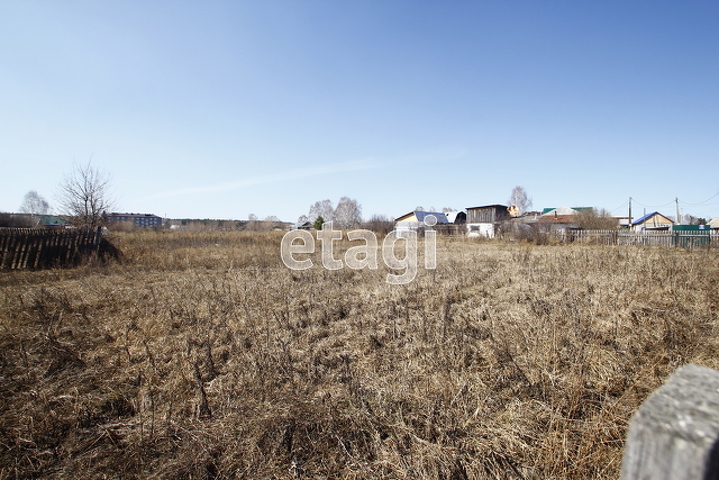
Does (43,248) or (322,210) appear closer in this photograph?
(43,248)

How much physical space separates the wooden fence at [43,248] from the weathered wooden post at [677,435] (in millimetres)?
14575

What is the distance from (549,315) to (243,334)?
4502 millimetres

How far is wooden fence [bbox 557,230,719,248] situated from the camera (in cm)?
1788

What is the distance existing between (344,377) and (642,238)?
80.8ft

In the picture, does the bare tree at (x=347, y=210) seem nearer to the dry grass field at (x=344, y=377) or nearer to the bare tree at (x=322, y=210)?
the bare tree at (x=322, y=210)

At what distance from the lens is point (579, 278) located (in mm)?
7371

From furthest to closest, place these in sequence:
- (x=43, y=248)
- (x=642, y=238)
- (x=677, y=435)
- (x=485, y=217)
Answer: (x=485, y=217)
(x=642, y=238)
(x=43, y=248)
(x=677, y=435)

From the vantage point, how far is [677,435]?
0.51 meters

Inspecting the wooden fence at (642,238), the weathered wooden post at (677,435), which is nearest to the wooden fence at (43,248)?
the weathered wooden post at (677,435)

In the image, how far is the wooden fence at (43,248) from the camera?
402 inches

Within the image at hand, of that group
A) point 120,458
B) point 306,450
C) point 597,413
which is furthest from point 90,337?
point 597,413

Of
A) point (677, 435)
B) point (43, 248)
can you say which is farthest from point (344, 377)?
point (43, 248)

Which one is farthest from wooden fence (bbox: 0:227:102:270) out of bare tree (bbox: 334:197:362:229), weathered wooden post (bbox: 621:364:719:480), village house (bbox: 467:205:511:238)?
bare tree (bbox: 334:197:362:229)

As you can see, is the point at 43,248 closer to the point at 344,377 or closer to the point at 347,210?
the point at 344,377
